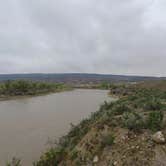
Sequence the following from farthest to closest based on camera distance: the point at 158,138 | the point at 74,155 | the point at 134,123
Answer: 1. the point at 134,123
2. the point at 74,155
3. the point at 158,138

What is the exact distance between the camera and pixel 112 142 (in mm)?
7516

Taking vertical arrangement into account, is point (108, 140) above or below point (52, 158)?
above

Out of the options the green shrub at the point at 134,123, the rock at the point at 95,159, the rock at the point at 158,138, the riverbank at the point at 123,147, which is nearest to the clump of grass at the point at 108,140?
the riverbank at the point at 123,147

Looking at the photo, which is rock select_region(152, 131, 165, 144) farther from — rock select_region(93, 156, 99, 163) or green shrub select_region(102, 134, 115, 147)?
rock select_region(93, 156, 99, 163)

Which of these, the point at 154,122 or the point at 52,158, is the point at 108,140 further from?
the point at 52,158

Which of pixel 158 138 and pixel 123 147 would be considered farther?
pixel 123 147

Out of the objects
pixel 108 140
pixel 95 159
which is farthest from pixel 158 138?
pixel 95 159

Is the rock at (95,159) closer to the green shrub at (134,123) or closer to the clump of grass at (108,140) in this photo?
the clump of grass at (108,140)

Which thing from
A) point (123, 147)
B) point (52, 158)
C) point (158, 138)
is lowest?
point (52, 158)

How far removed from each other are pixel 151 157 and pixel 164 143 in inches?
31.3

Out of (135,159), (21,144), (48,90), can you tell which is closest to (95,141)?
(135,159)

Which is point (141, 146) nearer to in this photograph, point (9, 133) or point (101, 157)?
point (101, 157)

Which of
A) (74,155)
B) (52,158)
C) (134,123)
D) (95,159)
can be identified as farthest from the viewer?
(52,158)

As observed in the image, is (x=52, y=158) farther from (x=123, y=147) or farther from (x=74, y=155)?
(x=123, y=147)
